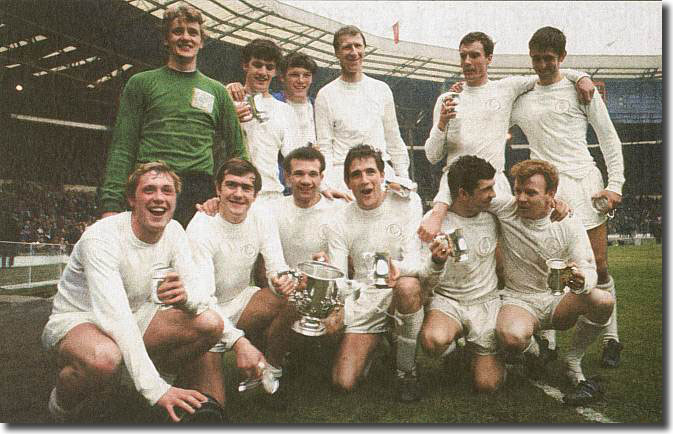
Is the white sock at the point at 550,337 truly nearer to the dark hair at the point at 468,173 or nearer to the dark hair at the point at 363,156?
the dark hair at the point at 468,173

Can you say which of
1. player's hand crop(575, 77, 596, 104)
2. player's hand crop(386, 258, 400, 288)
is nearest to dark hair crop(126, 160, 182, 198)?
player's hand crop(386, 258, 400, 288)

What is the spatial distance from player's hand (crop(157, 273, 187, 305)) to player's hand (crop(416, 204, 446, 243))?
1.11 meters

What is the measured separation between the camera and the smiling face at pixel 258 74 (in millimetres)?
2736

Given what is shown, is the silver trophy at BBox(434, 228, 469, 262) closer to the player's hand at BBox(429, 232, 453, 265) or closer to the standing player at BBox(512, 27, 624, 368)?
the player's hand at BBox(429, 232, 453, 265)

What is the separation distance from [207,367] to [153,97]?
1295mm

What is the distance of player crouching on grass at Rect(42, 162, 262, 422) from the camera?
1987mm

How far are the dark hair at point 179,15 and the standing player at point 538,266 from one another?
1.73 metres

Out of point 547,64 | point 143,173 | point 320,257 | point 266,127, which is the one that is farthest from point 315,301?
point 547,64

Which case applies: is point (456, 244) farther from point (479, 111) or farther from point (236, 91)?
point (236, 91)

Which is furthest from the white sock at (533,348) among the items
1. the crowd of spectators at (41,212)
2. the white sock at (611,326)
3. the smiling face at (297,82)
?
the crowd of spectators at (41,212)

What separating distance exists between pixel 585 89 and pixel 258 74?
68.5 inches

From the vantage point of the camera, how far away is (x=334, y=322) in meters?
2.38

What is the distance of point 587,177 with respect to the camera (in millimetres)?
2627

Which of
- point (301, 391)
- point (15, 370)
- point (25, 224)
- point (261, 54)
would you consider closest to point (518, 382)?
point (301, 391)
